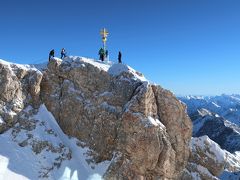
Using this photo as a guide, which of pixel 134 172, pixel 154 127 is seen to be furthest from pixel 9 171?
pixel 154 127

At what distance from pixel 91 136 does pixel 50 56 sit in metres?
15.6

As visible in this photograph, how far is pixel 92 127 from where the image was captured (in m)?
56.8

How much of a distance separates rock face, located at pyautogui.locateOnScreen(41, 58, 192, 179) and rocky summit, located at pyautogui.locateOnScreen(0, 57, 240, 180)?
0.14 m

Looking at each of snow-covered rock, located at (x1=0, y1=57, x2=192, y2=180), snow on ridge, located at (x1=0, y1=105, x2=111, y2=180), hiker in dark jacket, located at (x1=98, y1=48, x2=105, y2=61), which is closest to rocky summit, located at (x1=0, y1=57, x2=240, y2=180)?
snow on ridge, located at (x1=0, y1=105, x2=111, y2=180)

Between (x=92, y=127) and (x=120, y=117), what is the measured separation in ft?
15.4

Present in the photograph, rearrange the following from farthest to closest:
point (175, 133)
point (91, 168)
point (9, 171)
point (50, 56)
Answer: point (50, 56)
point (175, 133)
point (91, 168)
point (9, 171)

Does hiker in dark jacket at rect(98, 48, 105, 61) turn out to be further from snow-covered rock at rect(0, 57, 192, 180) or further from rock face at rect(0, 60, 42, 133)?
rock face at rect(0, 60, 42, 133)

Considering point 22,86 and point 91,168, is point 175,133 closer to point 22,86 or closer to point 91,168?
point 91,168

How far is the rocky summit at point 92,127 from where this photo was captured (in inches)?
2072

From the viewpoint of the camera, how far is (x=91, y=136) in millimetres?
56156

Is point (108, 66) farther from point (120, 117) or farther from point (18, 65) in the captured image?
point (18, 65)

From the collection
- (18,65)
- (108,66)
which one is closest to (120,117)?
(108,66)

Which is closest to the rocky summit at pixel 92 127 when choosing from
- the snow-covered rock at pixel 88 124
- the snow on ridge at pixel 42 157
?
the snow on ridge at pixel 42 157

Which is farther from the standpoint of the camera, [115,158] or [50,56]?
[50,56]
